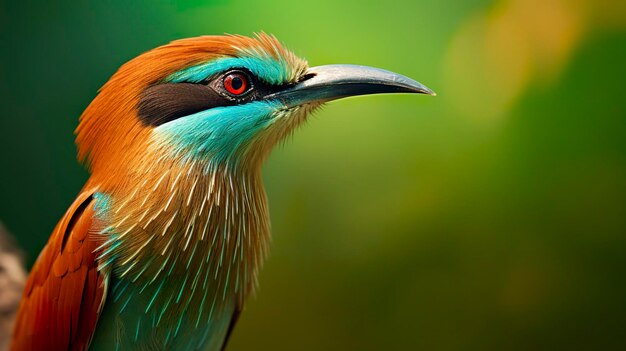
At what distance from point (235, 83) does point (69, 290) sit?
18.5 inches

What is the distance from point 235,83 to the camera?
1218mm

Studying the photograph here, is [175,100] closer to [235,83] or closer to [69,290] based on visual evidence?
[235,83]

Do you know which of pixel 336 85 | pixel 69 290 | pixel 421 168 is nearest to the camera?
pixel 69 290

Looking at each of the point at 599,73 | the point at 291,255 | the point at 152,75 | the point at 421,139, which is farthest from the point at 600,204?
the point at 152,75

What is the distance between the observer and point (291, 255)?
1916mm

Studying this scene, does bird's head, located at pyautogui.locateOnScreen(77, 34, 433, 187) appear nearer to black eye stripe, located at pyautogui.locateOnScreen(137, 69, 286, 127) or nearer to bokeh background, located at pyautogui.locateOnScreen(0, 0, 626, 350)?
black eye stripe, located at pyautogui.locateOnScreen(137, 69, 286, 127)

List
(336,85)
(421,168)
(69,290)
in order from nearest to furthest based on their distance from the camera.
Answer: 1. (69,290)
2. (336,85)
3. (421,168)

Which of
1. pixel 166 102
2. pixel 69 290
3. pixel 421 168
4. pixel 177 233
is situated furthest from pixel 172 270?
pixel 421 168

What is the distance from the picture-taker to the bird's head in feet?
3.91

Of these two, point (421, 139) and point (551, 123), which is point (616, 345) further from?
point (421, 139)

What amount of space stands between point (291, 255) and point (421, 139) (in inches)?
19.7

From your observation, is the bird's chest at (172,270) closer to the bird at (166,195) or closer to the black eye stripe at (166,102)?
the bird at (166,195)

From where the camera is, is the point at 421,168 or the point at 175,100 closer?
the point at 175,100

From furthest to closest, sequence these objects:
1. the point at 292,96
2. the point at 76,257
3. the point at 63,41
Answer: the point at 63,41 < the point at 292,96 < the point at 76,257
